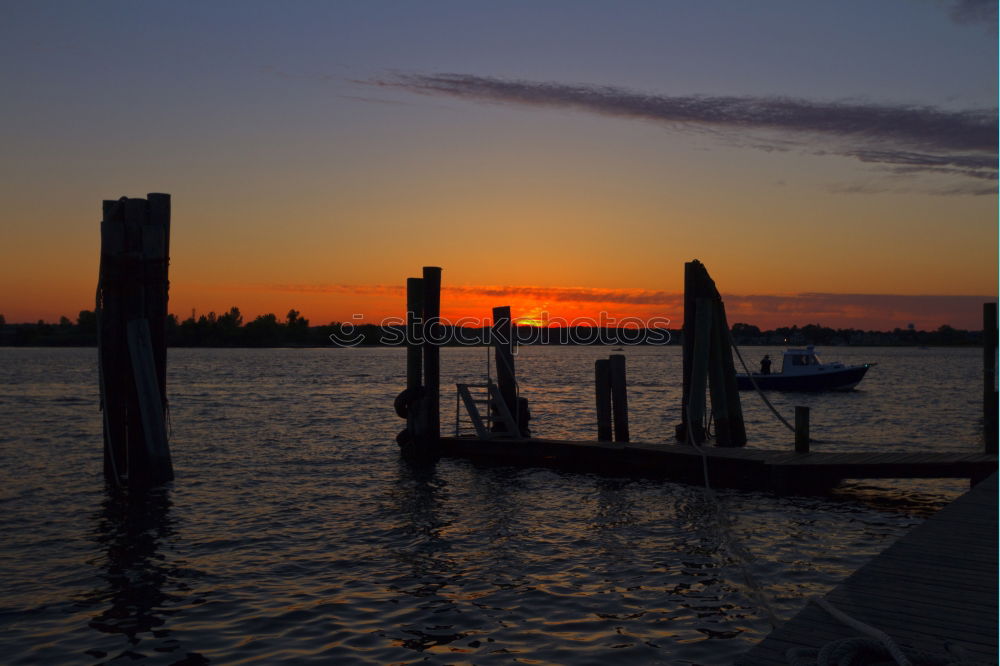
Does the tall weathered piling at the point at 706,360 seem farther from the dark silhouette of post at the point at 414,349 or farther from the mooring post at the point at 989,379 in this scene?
the dark silhouette of post at the point at 414,349

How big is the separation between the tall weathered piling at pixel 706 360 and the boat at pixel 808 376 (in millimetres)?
37659

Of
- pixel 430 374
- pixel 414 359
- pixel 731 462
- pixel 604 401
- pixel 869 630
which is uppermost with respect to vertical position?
pixel 414 359

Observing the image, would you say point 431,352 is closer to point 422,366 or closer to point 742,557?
point 422,366

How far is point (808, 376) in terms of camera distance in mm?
54719

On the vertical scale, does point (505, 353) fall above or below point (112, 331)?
below

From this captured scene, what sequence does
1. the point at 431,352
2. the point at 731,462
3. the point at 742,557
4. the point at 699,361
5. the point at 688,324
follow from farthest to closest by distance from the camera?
the point at 431,352, the point at 688,324, the point at 699,361, the point at 731,462, the point at 742,557

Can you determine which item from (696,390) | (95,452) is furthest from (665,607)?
(95,452)

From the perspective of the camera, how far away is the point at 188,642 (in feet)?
26.6

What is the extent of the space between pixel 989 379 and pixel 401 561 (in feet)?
47.2

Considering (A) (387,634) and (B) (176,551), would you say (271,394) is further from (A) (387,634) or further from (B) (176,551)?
(A) (387,634)

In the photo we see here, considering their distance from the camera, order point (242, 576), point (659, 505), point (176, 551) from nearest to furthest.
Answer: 1. point (242, 576)
2. point (176, 551)
3. point (659, 505)

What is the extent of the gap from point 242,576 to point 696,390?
34.0ft

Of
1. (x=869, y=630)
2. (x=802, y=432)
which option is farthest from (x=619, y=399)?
(x=869, y=630)

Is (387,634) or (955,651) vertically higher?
(955,651)
